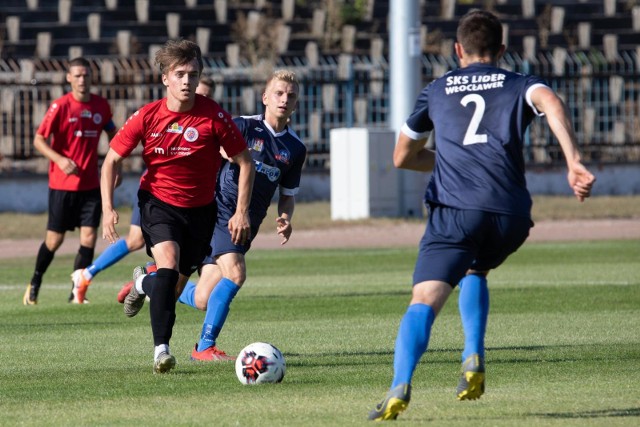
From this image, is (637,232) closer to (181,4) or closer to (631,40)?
(631,40)

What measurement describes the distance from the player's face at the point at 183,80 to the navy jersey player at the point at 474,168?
6.20 feet

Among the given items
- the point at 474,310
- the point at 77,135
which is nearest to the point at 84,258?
the point at 77,135

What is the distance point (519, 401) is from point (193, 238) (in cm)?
253

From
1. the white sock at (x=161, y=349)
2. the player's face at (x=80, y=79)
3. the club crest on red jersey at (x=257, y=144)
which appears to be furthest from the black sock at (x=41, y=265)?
the white sock at (x=161, y=349)

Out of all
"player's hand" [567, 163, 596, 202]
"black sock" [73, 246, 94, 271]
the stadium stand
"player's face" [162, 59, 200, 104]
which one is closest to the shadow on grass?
"player's hand" [567, 163, 596, 202]

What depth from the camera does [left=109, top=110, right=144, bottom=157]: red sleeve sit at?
793 cm

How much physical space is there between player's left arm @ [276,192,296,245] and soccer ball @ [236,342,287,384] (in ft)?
4.50

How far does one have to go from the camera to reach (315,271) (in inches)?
636

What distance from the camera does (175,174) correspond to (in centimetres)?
817

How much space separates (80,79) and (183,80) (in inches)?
209

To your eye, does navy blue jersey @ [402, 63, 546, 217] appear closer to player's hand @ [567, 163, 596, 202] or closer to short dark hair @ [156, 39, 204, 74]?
player's hand @ [567, 163, 596, 202]

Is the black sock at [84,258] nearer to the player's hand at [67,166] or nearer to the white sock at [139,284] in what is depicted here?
the player's hand at [67,166]

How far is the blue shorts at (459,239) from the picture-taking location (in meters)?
6.14

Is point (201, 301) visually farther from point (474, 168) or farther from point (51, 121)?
point (51, 121)
